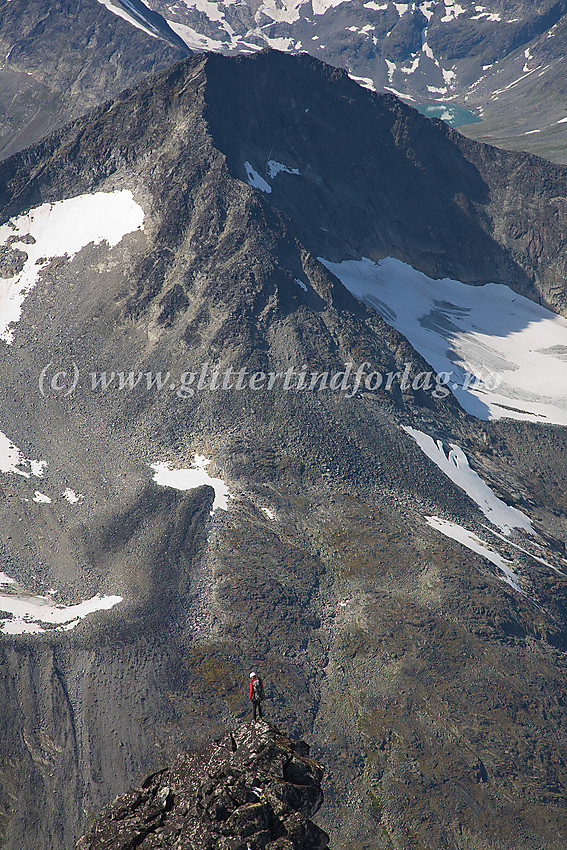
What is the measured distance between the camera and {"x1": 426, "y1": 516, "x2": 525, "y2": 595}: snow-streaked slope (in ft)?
204

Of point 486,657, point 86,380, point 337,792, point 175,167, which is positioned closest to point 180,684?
point 337,792

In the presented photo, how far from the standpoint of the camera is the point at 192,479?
64500 mm

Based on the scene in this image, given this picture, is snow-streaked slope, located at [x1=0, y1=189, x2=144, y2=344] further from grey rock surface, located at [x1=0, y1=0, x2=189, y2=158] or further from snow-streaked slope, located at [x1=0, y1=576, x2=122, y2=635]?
grey rock surface, located at [x1=0, y1=0, x2=189, y2=158]

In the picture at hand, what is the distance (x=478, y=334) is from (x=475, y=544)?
54041 millimetres

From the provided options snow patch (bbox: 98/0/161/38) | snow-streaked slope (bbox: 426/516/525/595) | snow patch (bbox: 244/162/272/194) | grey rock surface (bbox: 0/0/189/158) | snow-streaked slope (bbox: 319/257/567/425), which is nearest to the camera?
snow-streaked slope (bbox: 426/516/525/595)

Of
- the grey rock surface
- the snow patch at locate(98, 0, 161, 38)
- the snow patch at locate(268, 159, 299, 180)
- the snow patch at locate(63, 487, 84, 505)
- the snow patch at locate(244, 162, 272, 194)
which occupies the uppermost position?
the snow patch at locate(98, 0, 161, 38)

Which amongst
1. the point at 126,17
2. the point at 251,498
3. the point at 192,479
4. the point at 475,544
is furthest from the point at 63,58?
the point at 475,544

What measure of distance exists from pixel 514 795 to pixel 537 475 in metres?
44.6

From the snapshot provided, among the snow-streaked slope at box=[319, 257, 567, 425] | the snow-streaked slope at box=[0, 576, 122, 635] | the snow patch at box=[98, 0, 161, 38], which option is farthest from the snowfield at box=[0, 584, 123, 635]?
the snow patch at box=[98, 0, 161, 38]

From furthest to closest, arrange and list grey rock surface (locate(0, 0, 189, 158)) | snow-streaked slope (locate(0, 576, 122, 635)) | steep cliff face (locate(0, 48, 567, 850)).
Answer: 1. grey rock surface (locate(0, 0, 189, 158))
2. snow-streaked slope (locate(0, 576, 122, 635))
3. steep cliff face (locate(0, 48, 567, 850))

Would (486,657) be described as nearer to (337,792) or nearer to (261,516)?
(337,792)

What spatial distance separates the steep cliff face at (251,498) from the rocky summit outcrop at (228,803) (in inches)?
54.2

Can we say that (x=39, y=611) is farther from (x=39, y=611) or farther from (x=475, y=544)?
(x=475, y=544)

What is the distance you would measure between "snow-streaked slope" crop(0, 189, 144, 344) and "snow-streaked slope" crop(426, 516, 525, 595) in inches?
2047
